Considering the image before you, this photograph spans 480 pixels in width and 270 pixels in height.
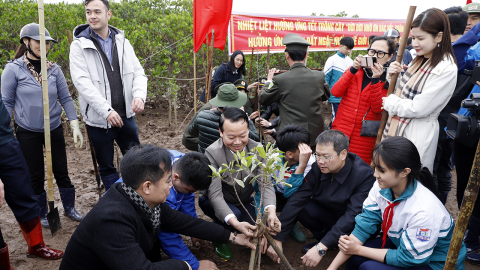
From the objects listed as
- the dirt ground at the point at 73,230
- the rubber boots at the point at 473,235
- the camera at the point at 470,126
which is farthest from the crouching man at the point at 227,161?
the rubber boots at the point at 473,235

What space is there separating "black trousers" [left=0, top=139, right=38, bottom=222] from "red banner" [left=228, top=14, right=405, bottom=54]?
4996 mm

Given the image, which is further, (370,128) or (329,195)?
(370,128)

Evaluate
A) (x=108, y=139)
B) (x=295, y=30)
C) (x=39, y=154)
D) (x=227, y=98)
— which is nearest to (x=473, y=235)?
(x=227, y=98)

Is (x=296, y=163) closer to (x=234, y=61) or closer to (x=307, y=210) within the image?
(x=307, y=210)

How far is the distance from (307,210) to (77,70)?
242 centimetres

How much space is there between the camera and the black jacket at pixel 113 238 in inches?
72.9

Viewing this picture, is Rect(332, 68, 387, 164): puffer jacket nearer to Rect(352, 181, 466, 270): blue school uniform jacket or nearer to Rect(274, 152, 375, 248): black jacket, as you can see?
Rect(274, 152, 375, 248): black jacket

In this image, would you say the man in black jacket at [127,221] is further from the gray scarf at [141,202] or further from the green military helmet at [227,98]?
the green military helmet at [227,98]

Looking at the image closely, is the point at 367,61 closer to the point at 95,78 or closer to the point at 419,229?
the point at 419,229

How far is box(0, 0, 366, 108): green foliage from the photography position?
6.67 meters

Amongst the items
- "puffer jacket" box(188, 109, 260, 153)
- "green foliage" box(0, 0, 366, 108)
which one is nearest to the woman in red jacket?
"puffer jacket" box(188, 109, 260, 153)

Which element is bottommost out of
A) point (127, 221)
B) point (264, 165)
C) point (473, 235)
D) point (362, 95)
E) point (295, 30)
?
point (473, 235)

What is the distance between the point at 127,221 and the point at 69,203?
2.11 m

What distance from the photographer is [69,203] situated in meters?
3.64
